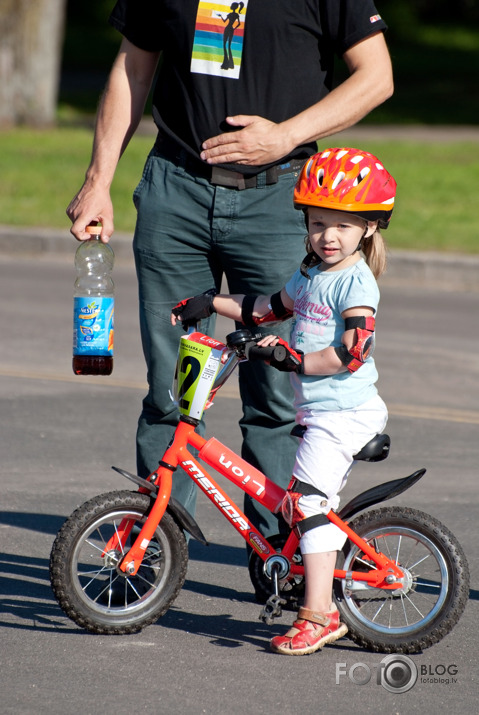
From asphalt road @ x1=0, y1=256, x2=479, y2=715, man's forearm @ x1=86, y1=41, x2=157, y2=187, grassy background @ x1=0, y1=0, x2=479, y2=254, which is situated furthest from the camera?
grassy background @ x1=0, y1=0, x2=479, y2=254

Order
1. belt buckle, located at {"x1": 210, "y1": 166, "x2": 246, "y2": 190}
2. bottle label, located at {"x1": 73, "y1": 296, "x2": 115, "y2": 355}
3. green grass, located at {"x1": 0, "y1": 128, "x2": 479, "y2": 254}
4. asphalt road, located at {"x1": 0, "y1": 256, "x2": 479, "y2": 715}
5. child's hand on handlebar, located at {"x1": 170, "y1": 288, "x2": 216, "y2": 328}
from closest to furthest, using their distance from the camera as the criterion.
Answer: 1. asphalt road, located at {"x1": 0, "y1": 256, "x2": 479, "y2": 715}
2. child's hand on handlebar, located at {"x1": 170, "y1": 288, "x2": 216, "y2": 328}
3. bottle label, located at {"x1": 73, "y1": 296, "x2": 115, "y2": 355}
4. belt buckle, located at {"x1": 210, "y1": 166, "x2": 246, "y2": 190}
5. green grass, located at {"x1": 0, "y1": 128, "x2": 479, "y2": 254}

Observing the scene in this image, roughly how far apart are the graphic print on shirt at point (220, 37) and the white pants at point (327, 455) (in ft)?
3.88

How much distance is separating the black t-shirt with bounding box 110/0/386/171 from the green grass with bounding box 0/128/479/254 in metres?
8.51

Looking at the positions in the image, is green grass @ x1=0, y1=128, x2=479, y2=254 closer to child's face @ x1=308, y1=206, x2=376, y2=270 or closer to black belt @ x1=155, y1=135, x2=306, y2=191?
black belt @ x1=155, y1=135, x2=306, y2=191

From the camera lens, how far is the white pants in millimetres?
3729

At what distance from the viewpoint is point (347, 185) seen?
3.67 metres

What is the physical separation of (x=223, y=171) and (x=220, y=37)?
435mm

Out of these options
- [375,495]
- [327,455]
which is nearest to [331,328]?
[327,455]

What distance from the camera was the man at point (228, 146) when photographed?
4.00 metres

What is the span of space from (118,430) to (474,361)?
3024 millimetres

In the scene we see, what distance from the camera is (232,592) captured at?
439 centimetres

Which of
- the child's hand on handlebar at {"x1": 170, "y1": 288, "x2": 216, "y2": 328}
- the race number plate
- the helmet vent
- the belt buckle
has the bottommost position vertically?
the race number plate

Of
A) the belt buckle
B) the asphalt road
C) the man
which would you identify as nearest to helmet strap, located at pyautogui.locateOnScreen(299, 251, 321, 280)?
the man

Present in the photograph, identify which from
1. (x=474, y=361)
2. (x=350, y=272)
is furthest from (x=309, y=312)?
(x=474, y=361)
